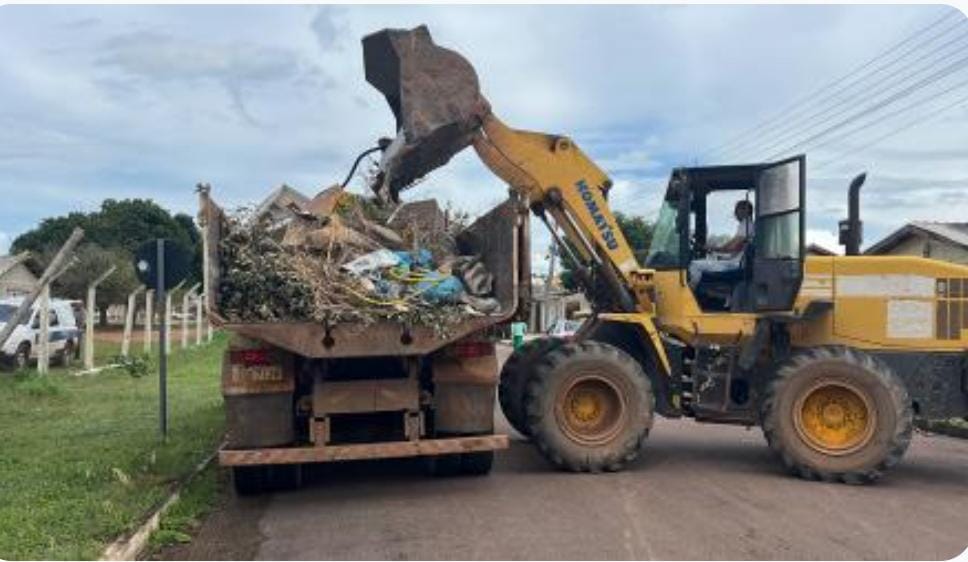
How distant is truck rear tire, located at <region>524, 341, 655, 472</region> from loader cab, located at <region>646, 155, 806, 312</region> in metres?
1.44

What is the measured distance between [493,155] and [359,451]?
359cm

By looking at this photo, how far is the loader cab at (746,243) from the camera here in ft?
35.8

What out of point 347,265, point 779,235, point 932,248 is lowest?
point 347,265

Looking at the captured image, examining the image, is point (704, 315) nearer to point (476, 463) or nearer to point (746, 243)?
point (746, 243)

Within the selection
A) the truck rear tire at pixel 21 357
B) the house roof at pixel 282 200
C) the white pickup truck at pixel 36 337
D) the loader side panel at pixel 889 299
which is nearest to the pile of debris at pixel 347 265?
the house roof at pixel 282 200

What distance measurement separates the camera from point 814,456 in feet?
33.9

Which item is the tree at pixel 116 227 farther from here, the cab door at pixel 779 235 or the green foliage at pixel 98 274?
the cab door at pixel 779 235

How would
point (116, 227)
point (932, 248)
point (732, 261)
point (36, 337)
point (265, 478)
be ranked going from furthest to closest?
1. point (116, 227)
2. point (932, 248)
3. point (36, 337)
4. point (732, 261)
5. point (265, 478)

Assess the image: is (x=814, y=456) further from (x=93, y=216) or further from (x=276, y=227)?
(x=93, y=216)

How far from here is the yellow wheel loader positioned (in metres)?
10.3

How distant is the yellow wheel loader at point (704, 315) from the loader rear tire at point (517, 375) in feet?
0.19

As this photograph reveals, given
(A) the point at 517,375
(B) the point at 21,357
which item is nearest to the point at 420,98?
(A) the point at 517,375

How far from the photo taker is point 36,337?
2502 cm

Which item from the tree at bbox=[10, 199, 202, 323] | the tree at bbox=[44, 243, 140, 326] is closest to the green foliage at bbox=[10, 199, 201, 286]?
the tree at bbox=[10, 199, 202, 323]
